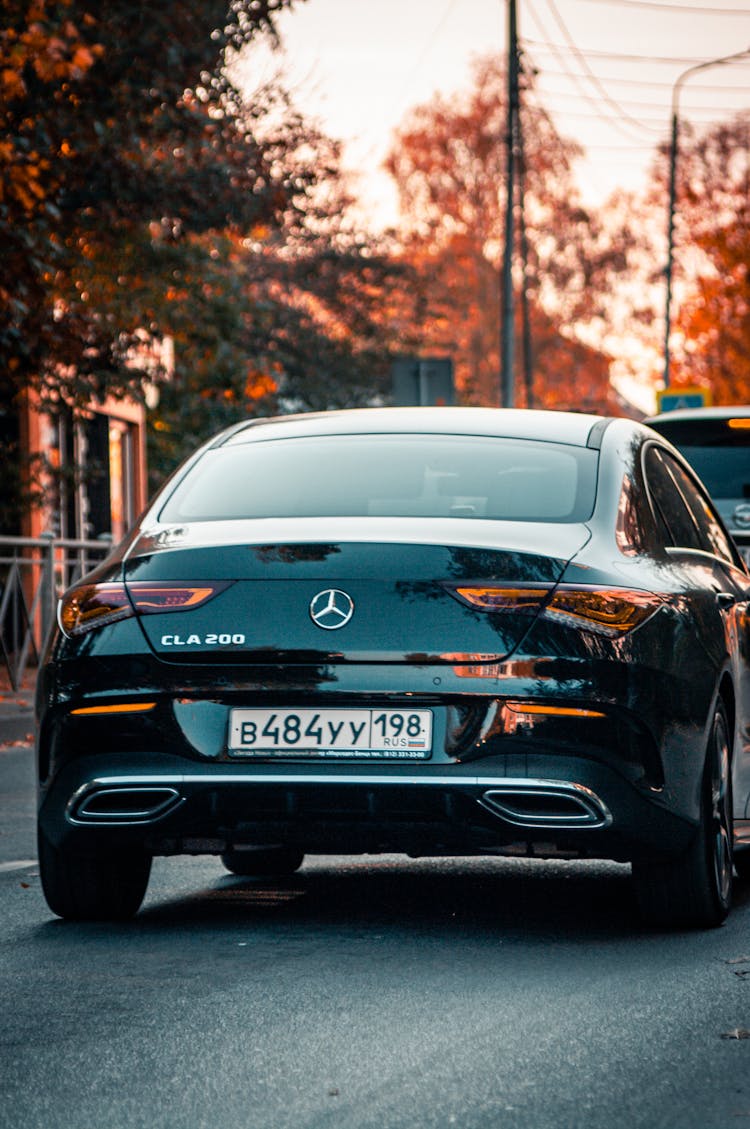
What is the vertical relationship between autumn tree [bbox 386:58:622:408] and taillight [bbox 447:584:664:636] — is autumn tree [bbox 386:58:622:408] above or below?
above

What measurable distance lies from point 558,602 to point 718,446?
31.9ft

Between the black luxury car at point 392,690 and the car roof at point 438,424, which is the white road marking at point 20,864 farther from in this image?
the car roof at point 438,424

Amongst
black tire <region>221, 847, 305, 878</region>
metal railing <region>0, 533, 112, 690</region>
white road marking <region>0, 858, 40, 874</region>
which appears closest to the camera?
black tire <region>221, 847, 305, 878</region>

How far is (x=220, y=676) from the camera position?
233 inches

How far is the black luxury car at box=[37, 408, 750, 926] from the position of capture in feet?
19.1

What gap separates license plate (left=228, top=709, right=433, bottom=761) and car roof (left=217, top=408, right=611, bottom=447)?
128 cm

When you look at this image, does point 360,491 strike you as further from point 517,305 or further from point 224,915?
point 517,305

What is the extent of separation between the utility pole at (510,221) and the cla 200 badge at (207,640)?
23.4 metres

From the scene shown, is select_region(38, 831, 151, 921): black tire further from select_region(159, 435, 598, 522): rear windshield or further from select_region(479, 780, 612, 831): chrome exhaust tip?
select_region(479, 780, 612, 831): chrome exhaust tip

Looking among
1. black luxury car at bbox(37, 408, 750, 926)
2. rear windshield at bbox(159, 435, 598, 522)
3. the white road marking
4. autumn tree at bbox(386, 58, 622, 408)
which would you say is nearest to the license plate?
black luxury car at bbox(37, 408, 750, 926)

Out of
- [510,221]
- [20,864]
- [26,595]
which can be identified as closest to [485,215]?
[510,221]

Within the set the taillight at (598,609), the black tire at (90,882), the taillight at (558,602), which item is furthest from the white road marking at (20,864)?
the taillight at (598,609)

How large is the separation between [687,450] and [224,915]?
30.5 feet

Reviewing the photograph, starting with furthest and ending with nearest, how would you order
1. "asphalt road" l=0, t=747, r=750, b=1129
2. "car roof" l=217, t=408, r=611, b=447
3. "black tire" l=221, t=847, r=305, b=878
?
"black tire" l=221, t=847, r=305, b=878 < "car roof" l=217, t=408, r=611, b=447 < "asphalt road" l=0, t=747, r=750, b=1129
